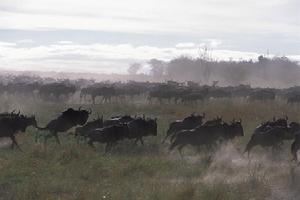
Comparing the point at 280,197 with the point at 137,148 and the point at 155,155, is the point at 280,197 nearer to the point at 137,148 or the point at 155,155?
the point at 155,155

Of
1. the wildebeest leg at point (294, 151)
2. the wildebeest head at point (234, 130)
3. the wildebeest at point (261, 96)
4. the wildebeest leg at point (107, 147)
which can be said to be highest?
the wildebeest at point (261, 96)

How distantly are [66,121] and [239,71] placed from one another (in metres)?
80.5

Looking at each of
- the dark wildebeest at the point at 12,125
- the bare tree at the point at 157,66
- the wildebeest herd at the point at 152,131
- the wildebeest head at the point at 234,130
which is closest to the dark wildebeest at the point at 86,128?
the wildebeest herd at the point at 152,131

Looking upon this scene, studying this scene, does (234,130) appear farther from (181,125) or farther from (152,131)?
(152,131)

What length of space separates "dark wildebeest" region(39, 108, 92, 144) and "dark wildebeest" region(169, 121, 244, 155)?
15.1 ft

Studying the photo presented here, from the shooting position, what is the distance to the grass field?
11656 millimetres

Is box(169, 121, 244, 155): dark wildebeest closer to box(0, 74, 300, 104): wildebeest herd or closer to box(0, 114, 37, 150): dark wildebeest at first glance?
box(0, 114, 37, 150): dark wildebeest

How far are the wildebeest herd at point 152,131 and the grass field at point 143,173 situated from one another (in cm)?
37

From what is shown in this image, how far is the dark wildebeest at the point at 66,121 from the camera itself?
1937cm

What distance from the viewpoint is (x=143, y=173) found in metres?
14.0

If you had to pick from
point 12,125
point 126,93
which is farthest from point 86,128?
point 126,93

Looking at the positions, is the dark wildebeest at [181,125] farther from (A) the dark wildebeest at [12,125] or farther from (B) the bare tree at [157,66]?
(B) the bare tree at [157,66]

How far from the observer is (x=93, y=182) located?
42.6 feet

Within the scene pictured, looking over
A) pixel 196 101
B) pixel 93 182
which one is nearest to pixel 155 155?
pixel 93 182
